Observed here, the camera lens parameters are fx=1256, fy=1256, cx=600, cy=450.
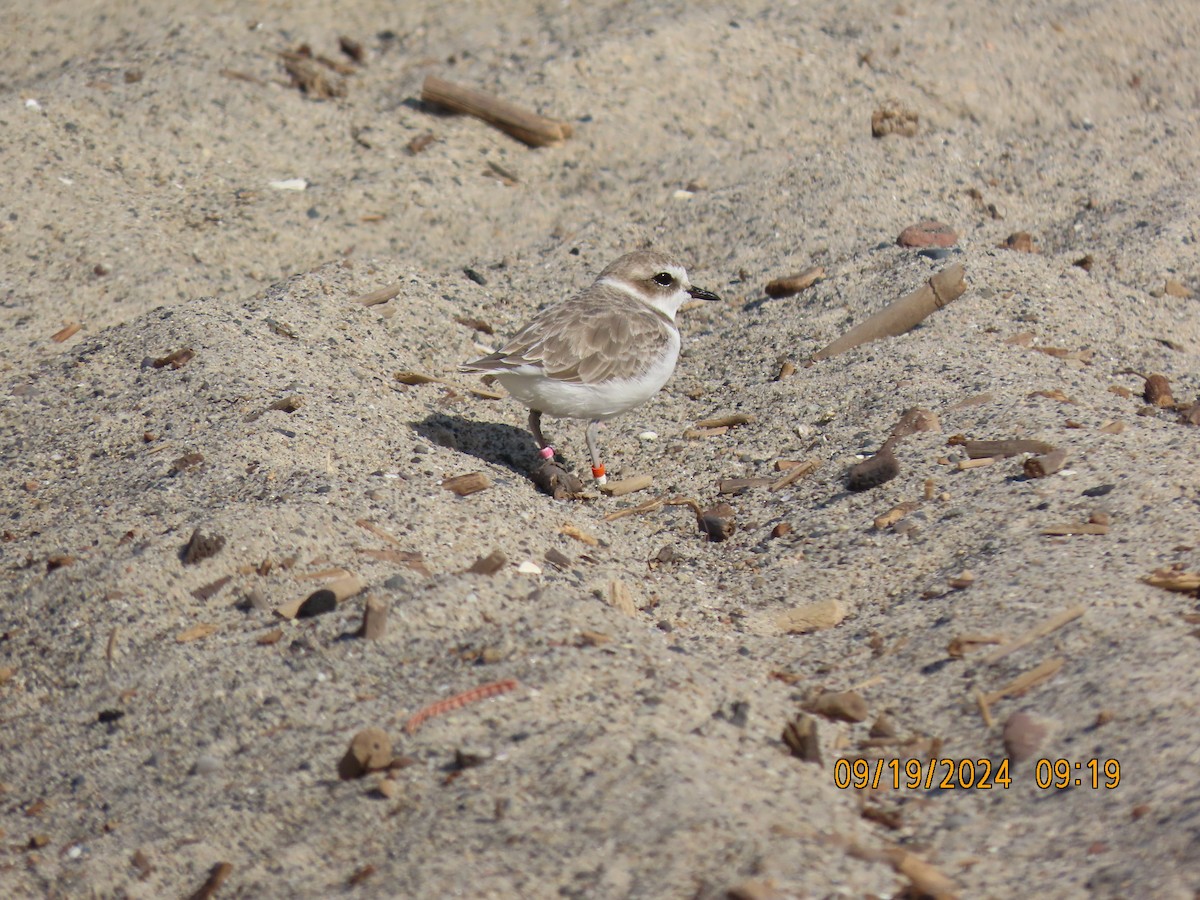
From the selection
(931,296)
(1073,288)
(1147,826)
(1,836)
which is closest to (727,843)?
(1147,826)

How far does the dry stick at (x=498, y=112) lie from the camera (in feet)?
29.3

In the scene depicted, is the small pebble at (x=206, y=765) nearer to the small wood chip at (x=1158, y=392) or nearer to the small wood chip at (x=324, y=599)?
the small wood chip at (x=324, y=599)

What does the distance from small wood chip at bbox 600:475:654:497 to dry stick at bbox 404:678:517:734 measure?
212 cm

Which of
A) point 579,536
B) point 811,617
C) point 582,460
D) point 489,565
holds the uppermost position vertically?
point 489,565

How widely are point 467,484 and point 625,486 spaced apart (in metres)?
0.91

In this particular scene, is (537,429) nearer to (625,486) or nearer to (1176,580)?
(625,486)

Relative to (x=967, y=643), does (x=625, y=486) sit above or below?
below

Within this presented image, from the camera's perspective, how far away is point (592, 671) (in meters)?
4.04

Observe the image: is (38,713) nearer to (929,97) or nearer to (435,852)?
(435,852)

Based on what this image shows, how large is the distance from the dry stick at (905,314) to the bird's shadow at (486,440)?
65.3 inches

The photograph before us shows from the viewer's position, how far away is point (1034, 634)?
427 centimetres

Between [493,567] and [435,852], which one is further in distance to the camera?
[493,567]

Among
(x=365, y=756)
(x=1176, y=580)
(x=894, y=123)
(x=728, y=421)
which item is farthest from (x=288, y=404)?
(x=894, y=123)

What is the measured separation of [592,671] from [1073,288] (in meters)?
4.31
